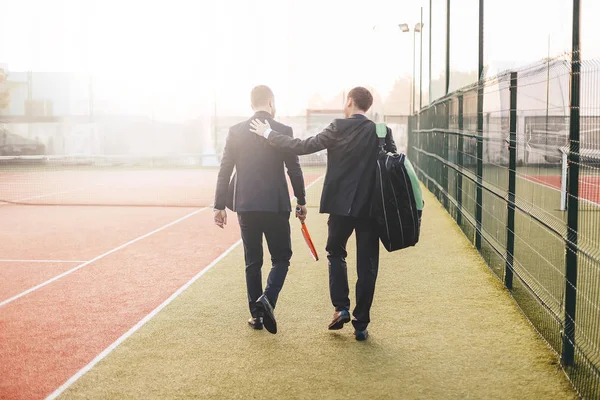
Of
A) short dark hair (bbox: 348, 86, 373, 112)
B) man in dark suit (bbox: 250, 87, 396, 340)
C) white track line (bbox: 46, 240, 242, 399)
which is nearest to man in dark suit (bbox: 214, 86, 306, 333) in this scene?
man in dark suit (bbox: 250, 87, 396, 340)

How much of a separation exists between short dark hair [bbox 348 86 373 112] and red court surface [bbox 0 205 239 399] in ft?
8.42

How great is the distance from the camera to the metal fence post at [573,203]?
188 inches

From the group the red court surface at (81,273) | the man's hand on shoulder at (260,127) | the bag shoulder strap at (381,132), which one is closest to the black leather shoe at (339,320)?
the bag shoulder strap at (381,132)

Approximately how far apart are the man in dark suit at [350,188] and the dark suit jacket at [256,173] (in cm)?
21

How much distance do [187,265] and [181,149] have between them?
36760 mm

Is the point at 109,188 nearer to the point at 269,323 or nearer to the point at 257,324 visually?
the point at 257,324

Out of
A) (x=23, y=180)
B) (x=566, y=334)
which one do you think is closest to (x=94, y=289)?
(x=566, y=334)

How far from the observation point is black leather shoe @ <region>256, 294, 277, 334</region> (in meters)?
6.08

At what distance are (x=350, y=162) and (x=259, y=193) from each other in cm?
78

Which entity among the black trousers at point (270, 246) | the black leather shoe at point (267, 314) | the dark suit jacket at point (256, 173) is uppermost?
the dark suit jacket at point (256, 173)

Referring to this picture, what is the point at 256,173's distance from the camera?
629 cm

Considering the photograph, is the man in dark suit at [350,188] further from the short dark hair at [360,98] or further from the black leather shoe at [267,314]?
the black leather shoe at [267,314]

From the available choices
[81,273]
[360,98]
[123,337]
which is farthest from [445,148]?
[123,337]

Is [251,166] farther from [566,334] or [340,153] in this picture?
[566,334]
